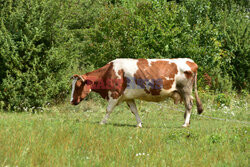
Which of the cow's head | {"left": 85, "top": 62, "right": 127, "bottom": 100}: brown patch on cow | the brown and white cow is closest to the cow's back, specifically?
the brown and white cow

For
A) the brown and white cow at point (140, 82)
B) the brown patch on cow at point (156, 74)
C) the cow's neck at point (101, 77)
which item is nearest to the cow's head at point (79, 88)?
the brown and white cow at point (140, 82)

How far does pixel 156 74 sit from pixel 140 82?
1.65ft

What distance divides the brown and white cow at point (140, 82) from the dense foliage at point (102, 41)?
3.10m

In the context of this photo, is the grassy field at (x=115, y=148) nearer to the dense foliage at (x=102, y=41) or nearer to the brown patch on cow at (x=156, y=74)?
the brown patch on cow at (x=156, y=74)

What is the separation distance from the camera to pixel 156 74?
8.97m

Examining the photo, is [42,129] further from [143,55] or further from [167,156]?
[143,55]

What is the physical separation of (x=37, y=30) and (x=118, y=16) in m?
8.53

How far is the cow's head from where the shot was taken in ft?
29.7

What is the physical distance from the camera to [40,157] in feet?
14.6

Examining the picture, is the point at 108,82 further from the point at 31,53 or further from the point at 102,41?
the point at 102,41

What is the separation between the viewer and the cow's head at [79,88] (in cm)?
905

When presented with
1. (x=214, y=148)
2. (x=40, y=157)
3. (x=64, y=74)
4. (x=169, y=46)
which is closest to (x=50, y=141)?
(x=40, y=157)

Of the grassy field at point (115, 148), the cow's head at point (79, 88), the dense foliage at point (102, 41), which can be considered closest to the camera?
the grassy field at point (115, 148)

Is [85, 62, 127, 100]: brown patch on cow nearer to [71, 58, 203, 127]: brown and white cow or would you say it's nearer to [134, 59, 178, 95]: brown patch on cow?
[71, 58, 203, 127]: brown and white cow
